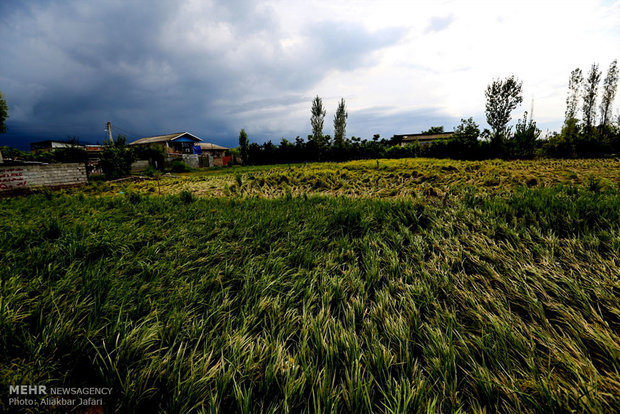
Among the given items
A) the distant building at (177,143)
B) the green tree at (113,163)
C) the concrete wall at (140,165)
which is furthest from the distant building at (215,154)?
the green tree at (113,163)

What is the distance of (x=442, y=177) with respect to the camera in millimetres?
5473

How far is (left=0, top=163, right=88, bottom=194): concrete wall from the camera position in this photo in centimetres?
845

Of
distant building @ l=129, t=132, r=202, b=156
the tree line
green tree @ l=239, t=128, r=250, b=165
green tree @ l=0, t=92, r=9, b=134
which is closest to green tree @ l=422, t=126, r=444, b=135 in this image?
the tree line

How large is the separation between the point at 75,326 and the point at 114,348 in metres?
0.28

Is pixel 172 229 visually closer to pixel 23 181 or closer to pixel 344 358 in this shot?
pixel 344 358

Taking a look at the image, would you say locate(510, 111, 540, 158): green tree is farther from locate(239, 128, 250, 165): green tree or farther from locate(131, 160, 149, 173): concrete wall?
locate(131, 160, 149, 173): concrete wall

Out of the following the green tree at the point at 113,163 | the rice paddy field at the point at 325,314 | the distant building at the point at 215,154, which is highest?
the distant building at the point at 215,154

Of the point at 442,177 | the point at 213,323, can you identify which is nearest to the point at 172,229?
the point at 213,323

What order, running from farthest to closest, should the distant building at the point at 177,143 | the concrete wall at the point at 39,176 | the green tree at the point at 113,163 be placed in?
the distant building at the point at 177,143
the green tree at the point at 113,163
the concrete wall at the point at 39,176

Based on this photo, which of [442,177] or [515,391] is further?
[442,177]

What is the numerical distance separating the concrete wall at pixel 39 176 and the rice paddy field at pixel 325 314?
949cm

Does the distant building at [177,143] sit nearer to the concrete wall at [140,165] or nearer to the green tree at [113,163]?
the concrete wall at [140,165]

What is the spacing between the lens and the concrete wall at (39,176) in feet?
27.7

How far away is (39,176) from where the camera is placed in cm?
924
